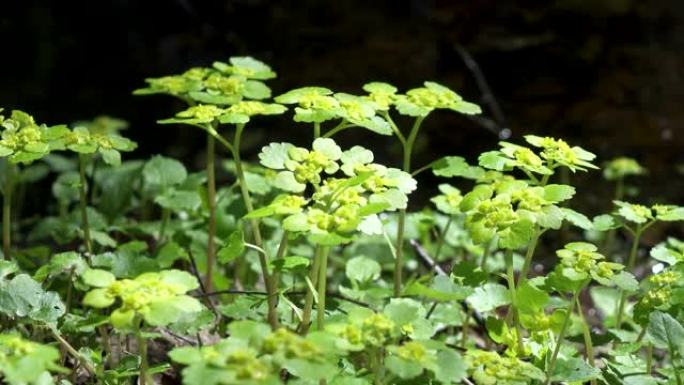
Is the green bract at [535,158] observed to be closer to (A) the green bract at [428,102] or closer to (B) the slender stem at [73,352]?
(A) the green bract at [428,102]

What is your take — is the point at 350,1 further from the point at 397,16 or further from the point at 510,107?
the point at 510,107

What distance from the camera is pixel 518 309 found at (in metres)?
1.50

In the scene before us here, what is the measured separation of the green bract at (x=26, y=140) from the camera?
1486 mm

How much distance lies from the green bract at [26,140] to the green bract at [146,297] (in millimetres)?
393

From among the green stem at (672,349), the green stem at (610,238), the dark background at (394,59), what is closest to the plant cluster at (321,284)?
the green stem at (672,349)

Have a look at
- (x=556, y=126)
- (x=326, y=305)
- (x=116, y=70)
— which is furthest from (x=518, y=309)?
(x=116, y=70)

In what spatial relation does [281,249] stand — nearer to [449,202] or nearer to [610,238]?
[449,202]

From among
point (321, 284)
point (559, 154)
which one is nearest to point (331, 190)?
point (321, 284)

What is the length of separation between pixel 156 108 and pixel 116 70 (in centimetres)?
29

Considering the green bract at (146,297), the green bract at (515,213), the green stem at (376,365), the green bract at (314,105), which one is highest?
the green bract at (314,105)

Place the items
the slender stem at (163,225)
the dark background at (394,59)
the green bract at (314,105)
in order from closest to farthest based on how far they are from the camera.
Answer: the green bract at (314,105)
the slender stem at (163,225)
the dark background at (394,59)

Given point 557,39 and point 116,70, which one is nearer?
point 116,70

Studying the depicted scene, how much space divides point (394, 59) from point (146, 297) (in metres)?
2.86

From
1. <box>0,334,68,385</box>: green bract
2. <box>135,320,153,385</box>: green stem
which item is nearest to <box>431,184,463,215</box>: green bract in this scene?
<box>135,320,153,385</box>: green stem
